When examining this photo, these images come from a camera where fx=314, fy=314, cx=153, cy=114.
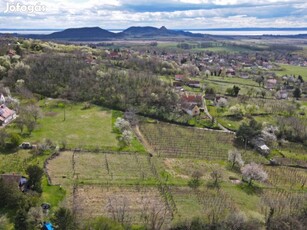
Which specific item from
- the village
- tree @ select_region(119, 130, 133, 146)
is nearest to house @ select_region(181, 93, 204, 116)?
the village

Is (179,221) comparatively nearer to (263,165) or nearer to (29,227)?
(29,227)

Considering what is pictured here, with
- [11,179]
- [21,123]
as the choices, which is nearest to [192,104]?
[21,123]

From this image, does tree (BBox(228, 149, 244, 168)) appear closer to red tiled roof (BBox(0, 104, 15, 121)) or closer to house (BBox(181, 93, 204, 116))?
house (BBox(181, 93, 204, 116))

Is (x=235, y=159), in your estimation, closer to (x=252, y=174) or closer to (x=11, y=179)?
(x=252, y=174)

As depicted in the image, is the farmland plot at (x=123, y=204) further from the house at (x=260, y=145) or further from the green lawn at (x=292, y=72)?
the green lawn at (x=292, y=72)

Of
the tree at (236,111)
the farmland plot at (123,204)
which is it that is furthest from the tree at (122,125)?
the tree at (236,111)
